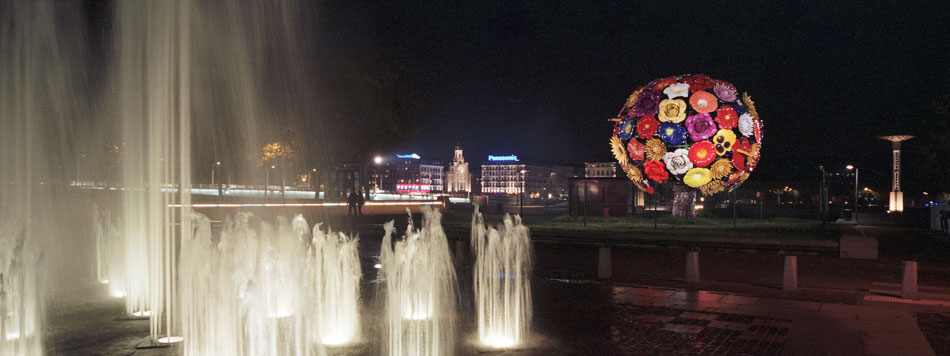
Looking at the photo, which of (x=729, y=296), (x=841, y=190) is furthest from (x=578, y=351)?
(x=841, y=190)

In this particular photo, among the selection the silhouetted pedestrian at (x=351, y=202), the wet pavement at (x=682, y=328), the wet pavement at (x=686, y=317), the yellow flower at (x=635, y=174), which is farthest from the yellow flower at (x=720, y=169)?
the silhouetted pedestrian at (x=351, y=202)

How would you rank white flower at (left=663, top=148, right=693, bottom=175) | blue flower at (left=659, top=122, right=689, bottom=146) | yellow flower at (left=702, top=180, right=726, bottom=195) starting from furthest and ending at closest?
yellow flower at (left=702, top=180, right=726, bottom=195) < white flower at (left=663, top=148, right=693, bottom=175) < blue flower at (left=659, top=122, right=689, bottom=146)

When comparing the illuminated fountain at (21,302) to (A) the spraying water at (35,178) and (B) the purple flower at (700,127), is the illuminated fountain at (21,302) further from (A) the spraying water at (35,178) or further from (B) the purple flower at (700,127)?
(B) the purple flower at (700,127)

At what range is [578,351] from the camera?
8117 mm

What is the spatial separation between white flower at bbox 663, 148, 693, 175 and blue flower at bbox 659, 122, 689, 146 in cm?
43

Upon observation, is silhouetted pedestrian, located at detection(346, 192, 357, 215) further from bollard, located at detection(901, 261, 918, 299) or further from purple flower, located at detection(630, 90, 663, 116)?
bollard, located at detection(901, 261, 918, 299)

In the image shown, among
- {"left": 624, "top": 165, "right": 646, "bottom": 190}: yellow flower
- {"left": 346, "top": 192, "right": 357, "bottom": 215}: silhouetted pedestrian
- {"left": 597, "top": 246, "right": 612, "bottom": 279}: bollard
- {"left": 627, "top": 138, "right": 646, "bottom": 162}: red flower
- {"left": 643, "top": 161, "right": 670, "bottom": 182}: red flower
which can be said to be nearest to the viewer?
{"left": 597, "top": 246, "right": 612, "bottom": 279}: bollard

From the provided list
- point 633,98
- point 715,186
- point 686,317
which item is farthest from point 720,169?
point 686,317

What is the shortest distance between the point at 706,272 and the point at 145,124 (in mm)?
18958

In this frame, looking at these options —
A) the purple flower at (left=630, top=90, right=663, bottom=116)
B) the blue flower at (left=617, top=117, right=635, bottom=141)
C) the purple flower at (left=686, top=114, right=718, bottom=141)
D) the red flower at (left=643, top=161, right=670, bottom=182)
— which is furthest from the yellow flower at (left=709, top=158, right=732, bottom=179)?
the blue flower at (left=617, top=117, right=635, bottom=141)

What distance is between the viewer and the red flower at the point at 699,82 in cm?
2950

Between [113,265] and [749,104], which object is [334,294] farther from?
[749,104]

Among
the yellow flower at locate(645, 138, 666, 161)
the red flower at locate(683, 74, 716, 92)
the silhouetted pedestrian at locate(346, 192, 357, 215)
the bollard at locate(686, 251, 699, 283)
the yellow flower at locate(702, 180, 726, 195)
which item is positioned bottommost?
the bollard at locate(686, 251, 699, 283)

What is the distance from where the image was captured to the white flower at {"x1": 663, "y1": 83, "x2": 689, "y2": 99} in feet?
96.9
